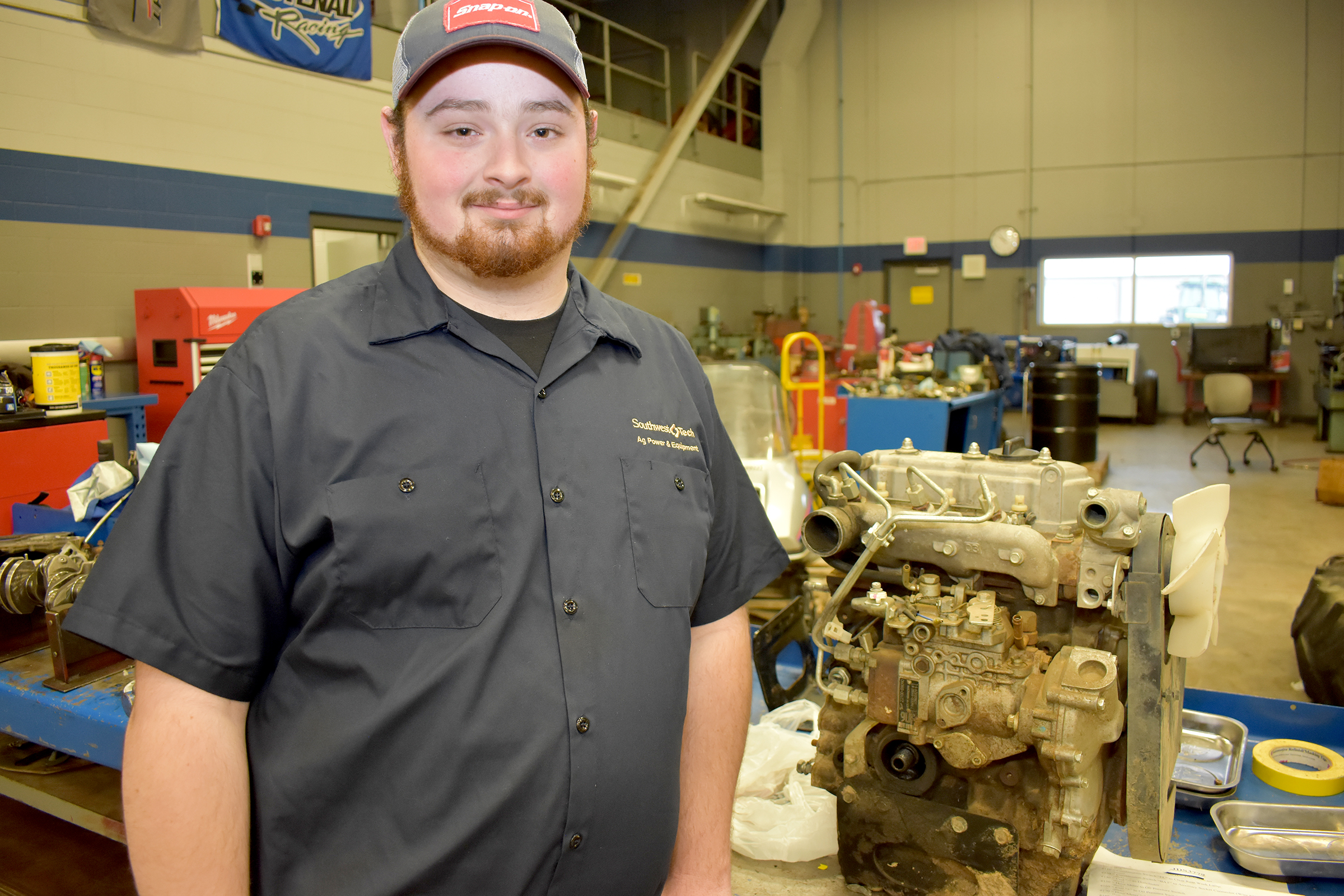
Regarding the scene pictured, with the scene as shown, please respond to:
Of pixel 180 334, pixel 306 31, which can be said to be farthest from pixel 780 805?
pixel 306 31

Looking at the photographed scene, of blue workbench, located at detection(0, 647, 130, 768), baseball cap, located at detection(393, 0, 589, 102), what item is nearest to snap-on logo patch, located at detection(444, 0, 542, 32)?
baseball cap, located at detection(393, 0, 589, 102)

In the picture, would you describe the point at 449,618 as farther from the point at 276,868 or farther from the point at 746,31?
the point at 746,31

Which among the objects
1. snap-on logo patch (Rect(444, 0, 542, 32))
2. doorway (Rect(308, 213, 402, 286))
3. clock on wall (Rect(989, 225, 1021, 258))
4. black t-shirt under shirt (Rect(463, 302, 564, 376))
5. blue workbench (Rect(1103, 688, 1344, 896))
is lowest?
blue workbench (Rect(1103, 688, 1344, 896))

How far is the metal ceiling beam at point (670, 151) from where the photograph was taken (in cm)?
1036

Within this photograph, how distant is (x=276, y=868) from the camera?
103 centimetres

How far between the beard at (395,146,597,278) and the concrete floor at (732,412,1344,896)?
159 centimetres

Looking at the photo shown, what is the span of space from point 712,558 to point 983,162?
13.2 meters

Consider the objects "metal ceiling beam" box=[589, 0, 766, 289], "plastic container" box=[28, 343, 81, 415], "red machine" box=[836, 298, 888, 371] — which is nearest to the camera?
"plastic container" box=[28, 343, 81, 415]

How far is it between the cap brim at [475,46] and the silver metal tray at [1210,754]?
2377mm

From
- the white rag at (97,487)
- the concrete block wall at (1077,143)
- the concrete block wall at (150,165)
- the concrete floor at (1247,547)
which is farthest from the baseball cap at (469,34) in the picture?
the concrete block wall at (1077,143)

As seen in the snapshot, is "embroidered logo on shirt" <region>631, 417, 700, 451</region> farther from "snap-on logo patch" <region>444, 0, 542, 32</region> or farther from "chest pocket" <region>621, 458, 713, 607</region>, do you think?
"snap-on logo patch" <region>444, 0, 542, 32</region>

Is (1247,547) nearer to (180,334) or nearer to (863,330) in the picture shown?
(863,330)

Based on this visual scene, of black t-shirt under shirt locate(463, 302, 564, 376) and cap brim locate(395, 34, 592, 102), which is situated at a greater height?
cap brim locate(395, 34, 592, 102)

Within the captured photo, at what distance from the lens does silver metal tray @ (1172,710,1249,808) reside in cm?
241
